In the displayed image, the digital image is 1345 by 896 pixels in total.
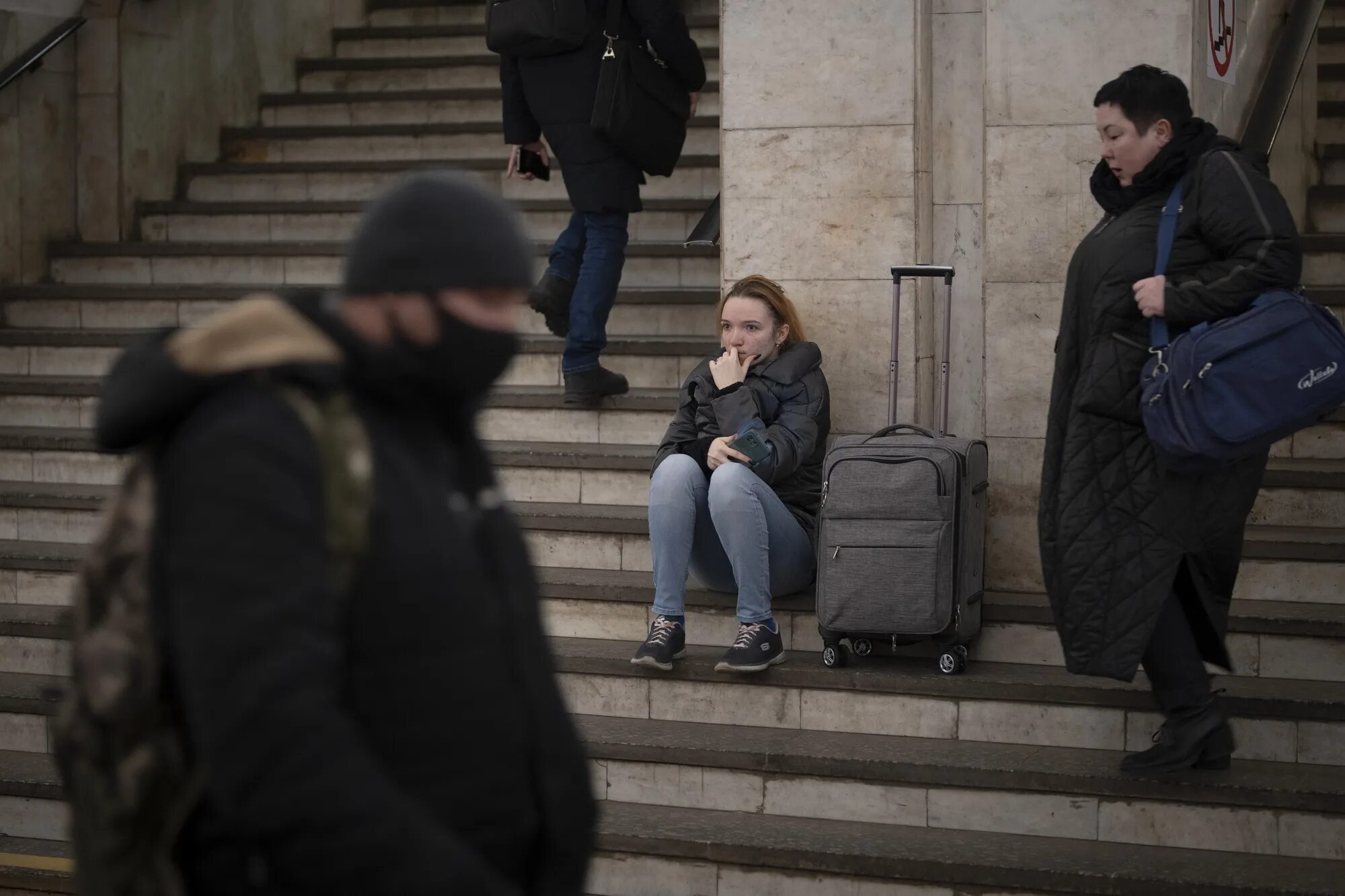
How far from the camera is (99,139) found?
809cm

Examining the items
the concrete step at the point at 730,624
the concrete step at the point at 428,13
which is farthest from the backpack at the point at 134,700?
the concrete step at the point at 428,13

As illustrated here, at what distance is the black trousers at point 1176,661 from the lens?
4.29m

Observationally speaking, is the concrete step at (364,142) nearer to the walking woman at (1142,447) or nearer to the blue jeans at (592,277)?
the blue jeans at (592,277)

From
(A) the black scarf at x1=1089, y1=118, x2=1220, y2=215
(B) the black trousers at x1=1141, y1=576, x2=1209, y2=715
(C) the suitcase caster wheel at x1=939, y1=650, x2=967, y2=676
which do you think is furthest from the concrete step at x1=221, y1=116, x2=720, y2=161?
(B) the black trousers at x1=1141, y1=576, x2=1209, y2=715

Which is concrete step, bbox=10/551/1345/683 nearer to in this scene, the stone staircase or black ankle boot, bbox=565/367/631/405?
the stone staircase

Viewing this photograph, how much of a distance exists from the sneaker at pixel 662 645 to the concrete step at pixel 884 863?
1.52ft

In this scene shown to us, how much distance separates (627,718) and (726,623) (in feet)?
1.53

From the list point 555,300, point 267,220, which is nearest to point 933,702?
point 555,300

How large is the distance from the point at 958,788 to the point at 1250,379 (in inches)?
55.5

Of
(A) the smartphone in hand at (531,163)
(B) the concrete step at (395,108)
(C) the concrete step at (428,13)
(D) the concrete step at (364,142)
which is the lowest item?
(A) the smartphone in hand at (531,163)

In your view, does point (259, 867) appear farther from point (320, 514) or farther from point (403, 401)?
point (403, 401)

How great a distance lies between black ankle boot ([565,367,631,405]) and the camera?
6245 mm

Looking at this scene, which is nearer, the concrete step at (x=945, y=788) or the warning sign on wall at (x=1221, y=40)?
the concrete step at (x=945, y=788)

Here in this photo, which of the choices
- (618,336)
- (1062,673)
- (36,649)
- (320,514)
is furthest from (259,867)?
(618,336)
